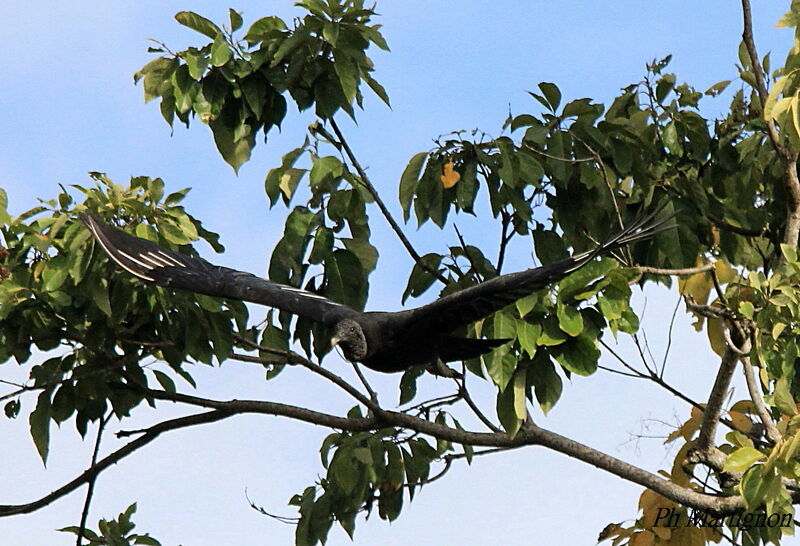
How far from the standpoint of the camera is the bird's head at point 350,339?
13.7 ft

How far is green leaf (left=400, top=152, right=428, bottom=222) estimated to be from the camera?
14.5ft

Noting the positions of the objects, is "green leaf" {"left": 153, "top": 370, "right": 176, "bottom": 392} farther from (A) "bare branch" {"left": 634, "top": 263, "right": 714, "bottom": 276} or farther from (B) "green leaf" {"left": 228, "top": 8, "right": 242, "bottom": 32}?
(A) "bare branch" {"left": 634, "top": 263, "right": 714, "bottom": 276}

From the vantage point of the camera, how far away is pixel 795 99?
3562 mm

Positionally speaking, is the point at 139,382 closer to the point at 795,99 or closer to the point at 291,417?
the point at 291,417

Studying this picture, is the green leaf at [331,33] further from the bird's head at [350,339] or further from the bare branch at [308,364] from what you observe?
the bare branch at [308,364]

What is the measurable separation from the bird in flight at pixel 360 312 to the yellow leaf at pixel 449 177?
575 mm

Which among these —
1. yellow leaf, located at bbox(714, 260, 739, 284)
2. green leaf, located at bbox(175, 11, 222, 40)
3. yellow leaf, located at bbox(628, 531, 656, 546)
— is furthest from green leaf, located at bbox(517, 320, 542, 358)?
green leaf, located at bbox(175, 11, 222, 40)

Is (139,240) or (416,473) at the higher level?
(139,240)

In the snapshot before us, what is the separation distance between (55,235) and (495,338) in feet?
6.44

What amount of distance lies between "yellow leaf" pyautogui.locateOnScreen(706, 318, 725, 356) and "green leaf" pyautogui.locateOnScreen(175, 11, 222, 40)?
2.58 m

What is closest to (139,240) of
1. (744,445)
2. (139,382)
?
(139,382)

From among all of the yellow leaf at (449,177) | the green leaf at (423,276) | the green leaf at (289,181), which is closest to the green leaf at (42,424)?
the green leaf at (289,181)

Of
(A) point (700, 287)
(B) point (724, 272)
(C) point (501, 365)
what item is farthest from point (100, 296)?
(B) point (724, 272)

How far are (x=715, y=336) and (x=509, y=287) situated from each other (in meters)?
1.67
